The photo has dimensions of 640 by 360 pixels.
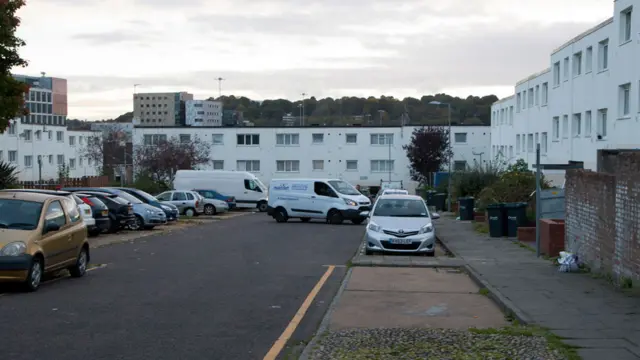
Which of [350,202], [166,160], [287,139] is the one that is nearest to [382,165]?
[287,139]

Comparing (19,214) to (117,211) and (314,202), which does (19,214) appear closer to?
(117,211)

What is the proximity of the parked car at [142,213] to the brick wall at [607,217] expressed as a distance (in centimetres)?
1814

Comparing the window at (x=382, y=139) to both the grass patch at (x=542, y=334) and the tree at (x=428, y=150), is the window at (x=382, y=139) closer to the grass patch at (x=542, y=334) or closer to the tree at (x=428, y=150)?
the tree at (x=428, y=150)

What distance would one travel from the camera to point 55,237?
529 inches

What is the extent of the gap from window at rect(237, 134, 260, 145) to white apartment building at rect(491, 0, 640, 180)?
1266 inches

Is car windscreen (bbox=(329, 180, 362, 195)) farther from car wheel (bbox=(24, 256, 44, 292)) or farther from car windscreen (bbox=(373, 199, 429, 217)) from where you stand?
car wheel (bbox=(24, 256, 44, 292))

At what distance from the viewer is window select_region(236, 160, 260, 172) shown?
8094cm

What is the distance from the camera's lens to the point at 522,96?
55.7m

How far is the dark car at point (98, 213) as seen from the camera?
26.1 metres

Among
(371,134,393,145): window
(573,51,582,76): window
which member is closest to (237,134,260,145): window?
(371,134,393,145): window

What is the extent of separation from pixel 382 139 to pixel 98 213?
5636cm

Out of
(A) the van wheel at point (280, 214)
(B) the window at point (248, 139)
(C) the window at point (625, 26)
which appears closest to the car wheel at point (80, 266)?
(A) the van wheel at point (280, 214)

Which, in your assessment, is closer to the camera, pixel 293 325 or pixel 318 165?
pixel 293 325

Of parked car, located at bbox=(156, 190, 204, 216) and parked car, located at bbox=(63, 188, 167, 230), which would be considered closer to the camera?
parked car, located at bbox=(63, 188, 167, 230)
